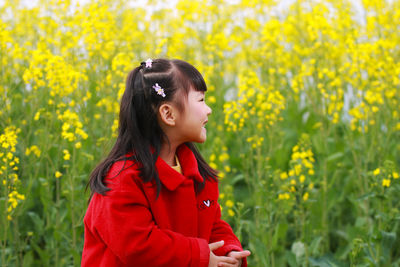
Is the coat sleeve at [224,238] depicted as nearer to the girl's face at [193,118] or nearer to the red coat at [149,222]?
the red coat at [149,222]

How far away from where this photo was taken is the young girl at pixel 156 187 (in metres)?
1.69

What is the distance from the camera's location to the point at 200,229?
195 centimetres

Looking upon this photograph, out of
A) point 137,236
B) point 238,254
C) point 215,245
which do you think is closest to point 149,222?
point 137,236

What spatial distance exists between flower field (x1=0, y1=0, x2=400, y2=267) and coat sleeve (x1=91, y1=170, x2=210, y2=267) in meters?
0.96

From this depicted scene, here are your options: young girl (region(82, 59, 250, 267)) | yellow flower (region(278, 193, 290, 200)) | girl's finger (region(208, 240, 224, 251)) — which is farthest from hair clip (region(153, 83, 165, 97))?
yellow flower (region(278, 193, 290, 200))

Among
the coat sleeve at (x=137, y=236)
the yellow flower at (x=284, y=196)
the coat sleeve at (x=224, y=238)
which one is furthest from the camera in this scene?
the yellow flower at (x=284, y=196)

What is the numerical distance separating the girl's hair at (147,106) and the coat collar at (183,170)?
33mm

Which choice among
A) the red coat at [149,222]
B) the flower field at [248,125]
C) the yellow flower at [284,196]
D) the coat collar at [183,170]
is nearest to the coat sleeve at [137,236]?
the red coat at [149,222]

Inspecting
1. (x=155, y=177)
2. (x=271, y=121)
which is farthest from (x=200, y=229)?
(x=271, y=121)

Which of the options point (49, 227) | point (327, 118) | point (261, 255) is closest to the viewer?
point (261, 255)

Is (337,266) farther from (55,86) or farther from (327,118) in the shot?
(55,86)

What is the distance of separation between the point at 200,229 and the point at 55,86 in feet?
6.27

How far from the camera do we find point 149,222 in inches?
68.2

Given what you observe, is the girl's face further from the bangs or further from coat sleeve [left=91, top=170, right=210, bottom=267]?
coat sleeve [left=91, top=170, right=210, bottom=267]
